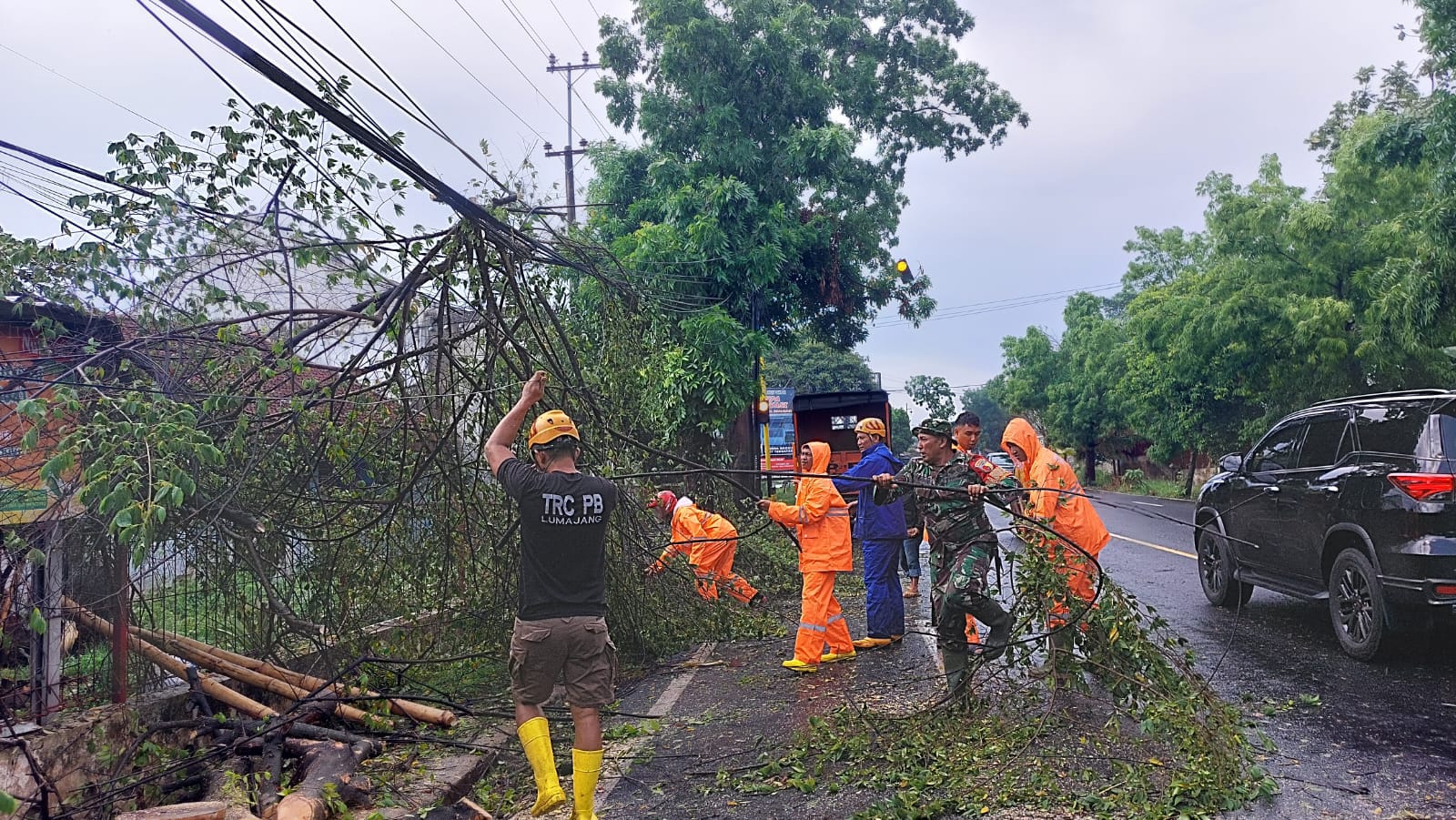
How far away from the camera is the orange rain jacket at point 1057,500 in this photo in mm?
6562

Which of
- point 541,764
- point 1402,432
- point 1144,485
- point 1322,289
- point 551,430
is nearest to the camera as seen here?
point 541,764

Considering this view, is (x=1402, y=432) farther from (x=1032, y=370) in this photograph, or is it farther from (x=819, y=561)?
(x=1032, y=370)

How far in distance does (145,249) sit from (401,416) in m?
1.75

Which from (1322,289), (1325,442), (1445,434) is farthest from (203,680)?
(1322,289)

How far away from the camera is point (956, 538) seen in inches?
258

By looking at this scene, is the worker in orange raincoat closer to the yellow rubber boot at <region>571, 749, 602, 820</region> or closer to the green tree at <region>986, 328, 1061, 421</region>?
the yellow rubber boot at <region>571, 749, 602, 820</region>

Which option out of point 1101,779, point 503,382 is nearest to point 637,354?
point 503,382

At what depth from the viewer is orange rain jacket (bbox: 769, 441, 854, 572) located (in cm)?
803

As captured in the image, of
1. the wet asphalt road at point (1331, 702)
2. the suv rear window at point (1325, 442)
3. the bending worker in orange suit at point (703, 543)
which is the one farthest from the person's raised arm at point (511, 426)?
the suv rear window at point (1325, 442)

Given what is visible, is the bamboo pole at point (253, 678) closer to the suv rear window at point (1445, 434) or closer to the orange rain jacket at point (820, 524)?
the orange rain jacket at point (820, 524)

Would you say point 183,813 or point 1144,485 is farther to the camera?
point 1144,485

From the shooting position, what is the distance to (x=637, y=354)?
9.10m

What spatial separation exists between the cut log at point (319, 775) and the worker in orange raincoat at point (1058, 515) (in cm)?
371

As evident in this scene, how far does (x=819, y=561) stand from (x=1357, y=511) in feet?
12.3
